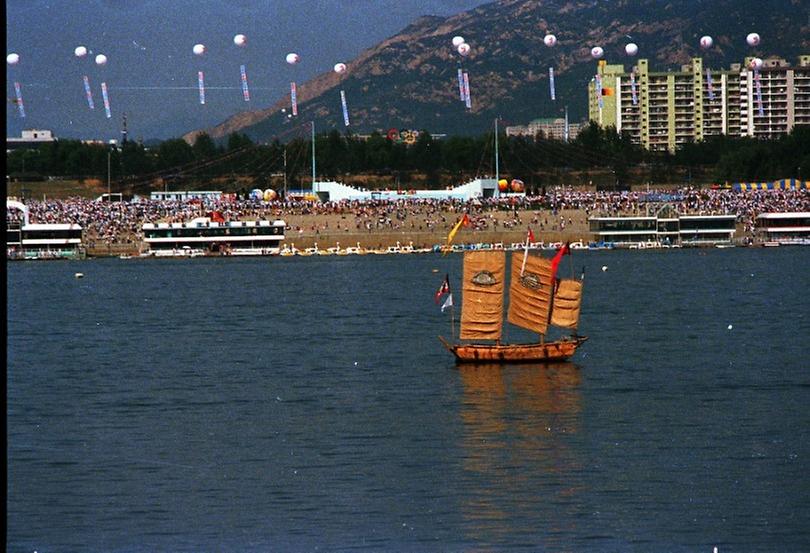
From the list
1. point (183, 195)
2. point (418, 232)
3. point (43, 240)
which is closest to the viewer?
point (43, 240)

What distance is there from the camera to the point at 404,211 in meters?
156

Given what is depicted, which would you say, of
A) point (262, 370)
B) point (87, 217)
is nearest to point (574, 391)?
point (262, 370)

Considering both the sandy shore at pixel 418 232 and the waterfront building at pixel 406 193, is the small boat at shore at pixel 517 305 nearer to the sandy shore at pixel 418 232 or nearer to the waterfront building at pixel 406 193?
the sandy shore at pixel 418 232

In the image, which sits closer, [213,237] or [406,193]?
[213,237]

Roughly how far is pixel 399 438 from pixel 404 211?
125598 mm

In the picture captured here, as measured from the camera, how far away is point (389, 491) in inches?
958

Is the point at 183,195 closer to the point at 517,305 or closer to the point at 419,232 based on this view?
the point at 419,232

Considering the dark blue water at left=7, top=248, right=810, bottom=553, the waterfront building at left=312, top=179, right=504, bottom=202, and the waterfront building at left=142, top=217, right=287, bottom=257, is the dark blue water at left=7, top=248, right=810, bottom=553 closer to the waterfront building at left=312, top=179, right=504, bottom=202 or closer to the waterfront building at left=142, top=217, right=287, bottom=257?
the waterfront building at left=142, top=217, right=287, bottom=257

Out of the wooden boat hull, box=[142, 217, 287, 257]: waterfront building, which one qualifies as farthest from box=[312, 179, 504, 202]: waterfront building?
the wooden boat hull

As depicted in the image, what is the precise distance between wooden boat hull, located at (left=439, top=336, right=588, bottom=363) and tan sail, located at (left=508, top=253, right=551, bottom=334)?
0.54 metres

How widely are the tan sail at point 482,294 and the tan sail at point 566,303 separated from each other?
203 centimetres

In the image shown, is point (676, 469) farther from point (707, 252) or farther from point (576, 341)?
point (707, 252)

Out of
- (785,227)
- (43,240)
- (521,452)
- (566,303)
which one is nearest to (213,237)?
(43,240)

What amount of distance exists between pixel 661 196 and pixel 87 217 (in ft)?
182
